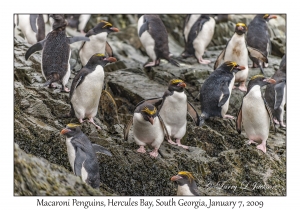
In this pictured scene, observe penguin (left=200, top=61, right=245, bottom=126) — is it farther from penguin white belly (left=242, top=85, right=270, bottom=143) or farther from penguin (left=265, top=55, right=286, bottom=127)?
penguin (left=265, top=55, right=286, bottom=127)

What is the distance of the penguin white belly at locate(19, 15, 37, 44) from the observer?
10258 mm

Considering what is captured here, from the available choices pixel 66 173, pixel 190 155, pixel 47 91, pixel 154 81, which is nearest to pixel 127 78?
pixel 154 81

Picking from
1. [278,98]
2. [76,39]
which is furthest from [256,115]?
[76,39]

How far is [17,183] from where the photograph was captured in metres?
6.33

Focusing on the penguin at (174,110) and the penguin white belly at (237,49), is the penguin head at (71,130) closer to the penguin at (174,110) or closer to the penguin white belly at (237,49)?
the penguin at (174,110)

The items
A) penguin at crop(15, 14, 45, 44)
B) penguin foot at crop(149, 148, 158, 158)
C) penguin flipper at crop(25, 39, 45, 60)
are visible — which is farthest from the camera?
penguin at crop(15, 14, 45, 44)

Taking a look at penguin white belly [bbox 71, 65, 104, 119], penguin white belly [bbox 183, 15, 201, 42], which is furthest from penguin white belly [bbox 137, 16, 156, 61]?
penguin white belly [bbox 71, 65, 104, 119]

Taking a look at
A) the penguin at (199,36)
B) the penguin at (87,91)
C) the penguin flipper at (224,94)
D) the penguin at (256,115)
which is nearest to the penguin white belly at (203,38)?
the penguin at (199,36)

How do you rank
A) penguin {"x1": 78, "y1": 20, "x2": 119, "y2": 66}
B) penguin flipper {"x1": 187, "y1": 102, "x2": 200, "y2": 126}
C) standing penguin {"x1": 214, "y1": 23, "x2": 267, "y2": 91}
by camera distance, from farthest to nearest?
standing penguin {"x1": 214, "y1": 23, "x2": 267, "y2": 91} → penguin {"x1": 78, "y1": 20, "x2": 119, "y2": 66} → penguin flipper {"x1": 187, "y1": 102, "x2": 200, "y2": 126}

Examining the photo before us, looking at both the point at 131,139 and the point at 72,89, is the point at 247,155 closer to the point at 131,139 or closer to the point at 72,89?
the point at 131,139

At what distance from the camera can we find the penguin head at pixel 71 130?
23.5 feet

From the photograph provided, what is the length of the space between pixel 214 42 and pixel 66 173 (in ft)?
21.6

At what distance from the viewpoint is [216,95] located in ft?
27.7

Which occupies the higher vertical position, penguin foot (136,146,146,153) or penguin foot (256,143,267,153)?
penguin foot (136,146,146,153)
